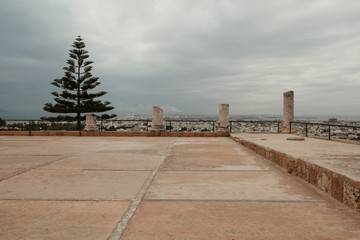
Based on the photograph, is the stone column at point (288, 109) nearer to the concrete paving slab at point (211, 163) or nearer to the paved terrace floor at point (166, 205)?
the concrete paving slab at point (211, 163)

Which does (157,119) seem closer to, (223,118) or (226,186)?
(223,118)

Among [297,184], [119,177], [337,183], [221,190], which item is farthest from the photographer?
[119,177]

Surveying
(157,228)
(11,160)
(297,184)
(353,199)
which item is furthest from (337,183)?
(11,160)

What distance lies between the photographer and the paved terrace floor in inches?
101

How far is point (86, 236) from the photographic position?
2.46m

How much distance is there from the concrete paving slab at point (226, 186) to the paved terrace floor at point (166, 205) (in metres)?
0.01

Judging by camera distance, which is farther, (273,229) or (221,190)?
(221,190)

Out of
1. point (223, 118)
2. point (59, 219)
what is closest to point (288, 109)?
point (223, 118)

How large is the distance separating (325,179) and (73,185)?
11.4 feet

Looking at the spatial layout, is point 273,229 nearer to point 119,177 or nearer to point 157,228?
point 157,228

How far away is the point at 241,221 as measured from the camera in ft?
9.21

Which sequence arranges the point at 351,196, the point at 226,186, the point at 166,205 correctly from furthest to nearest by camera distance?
the point at 226,186
the point at 166,205
the point at 351,196

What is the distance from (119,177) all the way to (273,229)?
2.81m

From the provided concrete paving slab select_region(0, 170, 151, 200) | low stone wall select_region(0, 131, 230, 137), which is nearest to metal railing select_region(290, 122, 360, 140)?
low stone wall select_region(0, 131, 230, 137)
